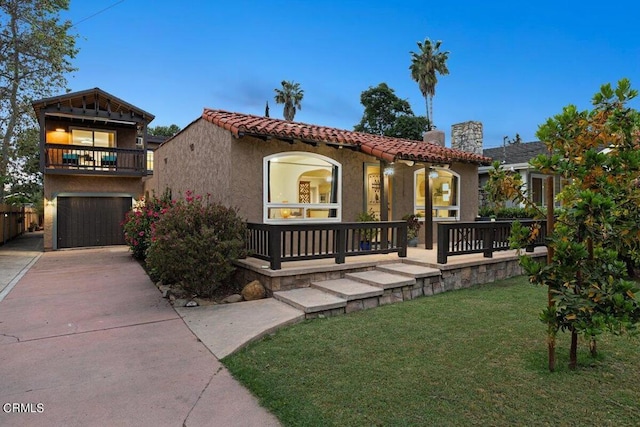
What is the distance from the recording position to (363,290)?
5.91 m

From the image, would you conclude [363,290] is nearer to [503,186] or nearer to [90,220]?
[503,186]

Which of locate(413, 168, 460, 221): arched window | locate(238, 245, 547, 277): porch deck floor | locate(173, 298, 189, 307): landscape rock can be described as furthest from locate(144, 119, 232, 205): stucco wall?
locate(413, 168, 460, 221): arched window

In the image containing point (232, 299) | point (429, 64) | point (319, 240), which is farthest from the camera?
point (429, 64)

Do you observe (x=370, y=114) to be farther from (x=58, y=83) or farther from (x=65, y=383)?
(x=65, y=383)

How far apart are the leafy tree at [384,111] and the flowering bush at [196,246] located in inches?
1041

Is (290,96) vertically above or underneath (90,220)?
above

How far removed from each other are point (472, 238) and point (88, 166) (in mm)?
15290

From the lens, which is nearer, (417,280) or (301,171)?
(417,280)

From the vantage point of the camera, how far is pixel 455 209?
37.9ft

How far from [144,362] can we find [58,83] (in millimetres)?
20694

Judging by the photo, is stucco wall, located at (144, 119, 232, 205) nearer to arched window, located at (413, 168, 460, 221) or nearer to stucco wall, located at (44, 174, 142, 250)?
stucco wall, located at (44, 174, 142, 250)

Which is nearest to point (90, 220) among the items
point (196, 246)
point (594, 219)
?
point (196, 246)

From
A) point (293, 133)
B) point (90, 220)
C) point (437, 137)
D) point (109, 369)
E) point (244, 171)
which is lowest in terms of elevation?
point (109, 369)

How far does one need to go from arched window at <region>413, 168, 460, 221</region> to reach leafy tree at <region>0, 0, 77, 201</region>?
58.3 feet
